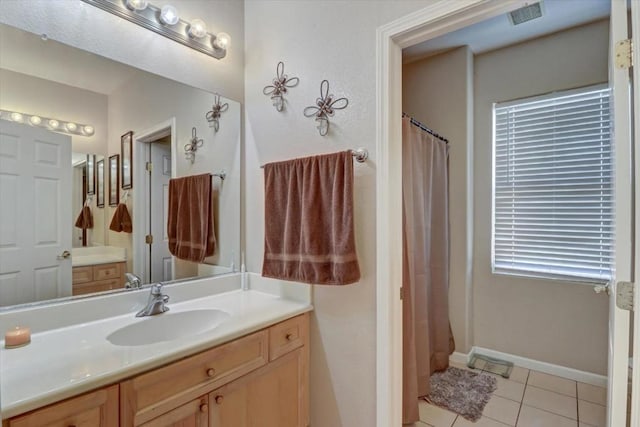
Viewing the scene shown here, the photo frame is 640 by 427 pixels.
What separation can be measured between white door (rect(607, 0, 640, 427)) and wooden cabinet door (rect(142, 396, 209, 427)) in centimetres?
141

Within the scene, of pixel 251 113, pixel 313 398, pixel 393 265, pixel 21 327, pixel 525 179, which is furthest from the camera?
pixel 525 179

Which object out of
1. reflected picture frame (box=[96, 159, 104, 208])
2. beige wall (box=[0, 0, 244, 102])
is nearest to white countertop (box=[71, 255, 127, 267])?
reflected picture frame (box=[96, 159, 104, 208])

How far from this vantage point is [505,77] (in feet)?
8.61

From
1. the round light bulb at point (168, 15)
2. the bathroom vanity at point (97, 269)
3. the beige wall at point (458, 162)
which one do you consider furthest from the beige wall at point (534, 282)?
the bathroom vanity at point (97, 269)

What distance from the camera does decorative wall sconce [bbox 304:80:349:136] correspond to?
1.56 metres

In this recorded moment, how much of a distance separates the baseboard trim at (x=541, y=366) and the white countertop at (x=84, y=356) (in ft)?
6.12

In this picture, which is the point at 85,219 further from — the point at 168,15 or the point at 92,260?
the point at 168,15

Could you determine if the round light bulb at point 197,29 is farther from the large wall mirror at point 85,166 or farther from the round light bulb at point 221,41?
the large wall mirror at point 85,166

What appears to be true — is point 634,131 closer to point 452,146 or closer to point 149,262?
point 452,146

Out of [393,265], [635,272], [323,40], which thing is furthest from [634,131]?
[323,40]

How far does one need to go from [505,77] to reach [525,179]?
2.88ft

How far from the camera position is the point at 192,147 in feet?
5.87

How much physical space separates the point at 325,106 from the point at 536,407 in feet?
7.64

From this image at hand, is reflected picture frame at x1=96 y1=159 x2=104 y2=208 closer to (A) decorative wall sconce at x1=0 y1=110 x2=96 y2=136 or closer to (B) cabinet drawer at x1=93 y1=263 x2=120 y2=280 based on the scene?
(A) decorative wall sconce at x1=0 y1=110 x2=96 y2=136
